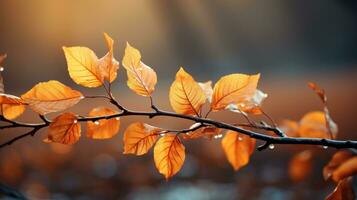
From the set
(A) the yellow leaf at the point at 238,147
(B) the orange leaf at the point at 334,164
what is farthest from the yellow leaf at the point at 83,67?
(B) the orange leaf at the point at 334,164

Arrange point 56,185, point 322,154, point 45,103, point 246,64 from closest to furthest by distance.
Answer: point 45,103 < point 56,185 < point 322,154 < point 246,64

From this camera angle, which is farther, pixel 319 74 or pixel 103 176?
pixel 319 74

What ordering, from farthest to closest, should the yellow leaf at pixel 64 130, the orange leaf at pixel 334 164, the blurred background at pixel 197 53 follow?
the blurred background at pixel 197 53
the orange leaf at pixel 334 164
the yellow leaf at pixel 64 130

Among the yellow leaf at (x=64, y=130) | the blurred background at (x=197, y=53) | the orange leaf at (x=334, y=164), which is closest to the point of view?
A: the yellow leaf at (x=64, y=130)

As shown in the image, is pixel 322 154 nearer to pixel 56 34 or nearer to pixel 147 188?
pixel 147 188

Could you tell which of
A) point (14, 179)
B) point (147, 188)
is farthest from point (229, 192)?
point (14, 179)

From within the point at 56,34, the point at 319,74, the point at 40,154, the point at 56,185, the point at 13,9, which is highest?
the point at 13,9

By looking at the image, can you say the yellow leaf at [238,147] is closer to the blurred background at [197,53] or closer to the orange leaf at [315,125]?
the orange leaf at [315,125]
